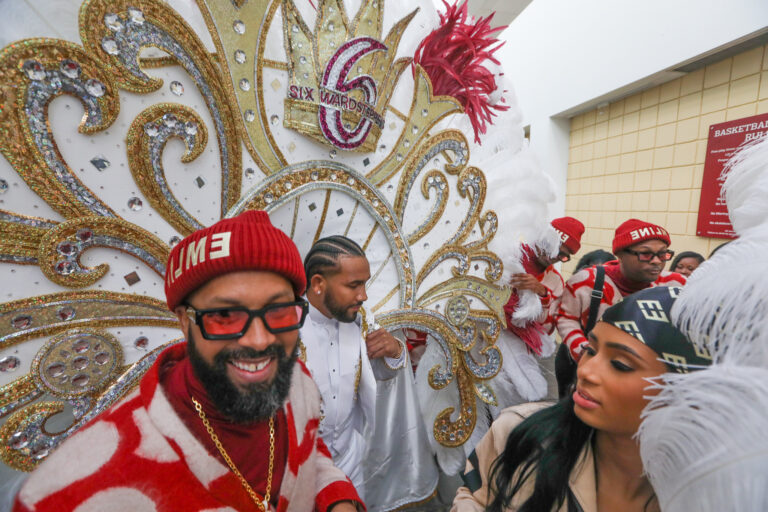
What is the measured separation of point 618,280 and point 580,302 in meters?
0.25

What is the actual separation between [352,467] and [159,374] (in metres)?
0.85

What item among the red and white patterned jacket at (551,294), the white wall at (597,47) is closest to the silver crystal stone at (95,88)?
the white wall at (597,47)

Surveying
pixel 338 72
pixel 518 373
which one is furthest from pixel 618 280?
pixel 338 72

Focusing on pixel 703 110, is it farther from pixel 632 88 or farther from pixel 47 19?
pixel 47 19

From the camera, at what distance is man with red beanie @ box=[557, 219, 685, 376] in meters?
1.80

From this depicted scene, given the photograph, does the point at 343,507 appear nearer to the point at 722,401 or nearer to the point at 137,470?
the point at 137,470

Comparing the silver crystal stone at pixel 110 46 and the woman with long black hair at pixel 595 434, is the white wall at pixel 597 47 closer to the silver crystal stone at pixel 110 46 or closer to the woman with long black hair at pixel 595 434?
the woman with long black hair at pixel 595 434

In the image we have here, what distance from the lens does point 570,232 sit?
2.29 metres

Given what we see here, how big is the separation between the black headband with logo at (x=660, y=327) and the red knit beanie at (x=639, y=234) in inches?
52.5

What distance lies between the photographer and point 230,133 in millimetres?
1004

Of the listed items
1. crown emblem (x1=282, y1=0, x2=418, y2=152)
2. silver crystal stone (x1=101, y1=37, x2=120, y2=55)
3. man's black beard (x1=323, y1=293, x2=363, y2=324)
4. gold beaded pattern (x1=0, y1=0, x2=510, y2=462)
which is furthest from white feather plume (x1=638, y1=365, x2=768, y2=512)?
silver crystal stone (x1=101, y1=37, x2=120, y2=55)

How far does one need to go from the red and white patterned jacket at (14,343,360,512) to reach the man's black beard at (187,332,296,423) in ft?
0.25

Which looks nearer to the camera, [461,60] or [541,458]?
[541,458]

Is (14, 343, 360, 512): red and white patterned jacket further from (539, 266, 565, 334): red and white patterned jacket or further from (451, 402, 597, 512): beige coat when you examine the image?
(539, 266, 565, 334): red and white patterned jacket
